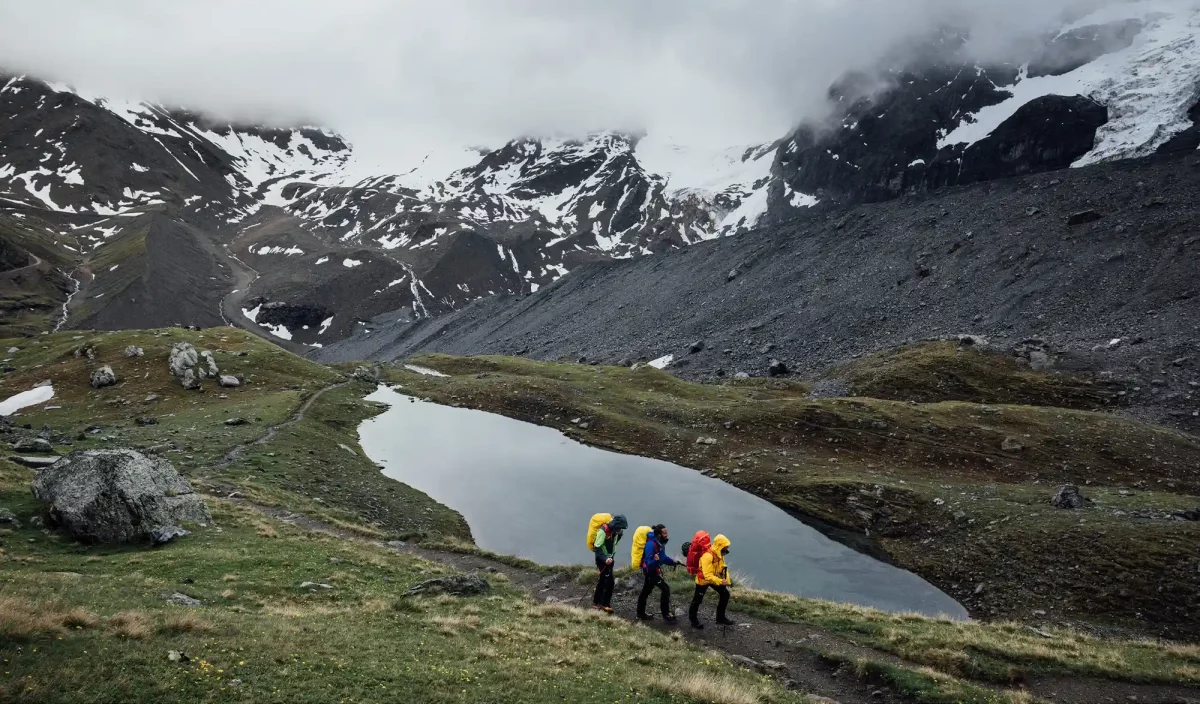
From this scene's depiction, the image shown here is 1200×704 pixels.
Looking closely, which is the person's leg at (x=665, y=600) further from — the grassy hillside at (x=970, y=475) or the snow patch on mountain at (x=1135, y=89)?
the snow patch on mountain at (x=1135, y=89)

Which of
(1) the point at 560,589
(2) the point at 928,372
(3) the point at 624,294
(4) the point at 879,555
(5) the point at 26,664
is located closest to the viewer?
(5) the point at 26,664

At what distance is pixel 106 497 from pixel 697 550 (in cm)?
2215

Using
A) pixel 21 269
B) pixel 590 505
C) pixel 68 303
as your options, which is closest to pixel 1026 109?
pixel 590 505

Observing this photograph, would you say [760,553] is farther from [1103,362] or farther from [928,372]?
[1103,362]

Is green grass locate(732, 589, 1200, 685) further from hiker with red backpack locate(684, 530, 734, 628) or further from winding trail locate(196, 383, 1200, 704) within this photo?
hiker with red backpack locate(684, 530, 734, 628)

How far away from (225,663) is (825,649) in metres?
15.8

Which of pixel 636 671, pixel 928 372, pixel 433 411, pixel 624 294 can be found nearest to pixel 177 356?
pixel 433 411

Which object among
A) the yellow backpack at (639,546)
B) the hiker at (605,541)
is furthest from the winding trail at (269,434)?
the yellow backpack at (639,546)

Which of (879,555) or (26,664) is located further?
(879,555)

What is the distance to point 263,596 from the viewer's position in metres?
18.4

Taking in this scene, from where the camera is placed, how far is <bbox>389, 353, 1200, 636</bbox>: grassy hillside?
87.0 feet

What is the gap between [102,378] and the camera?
59125mm

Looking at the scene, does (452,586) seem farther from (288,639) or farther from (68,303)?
(68,303)

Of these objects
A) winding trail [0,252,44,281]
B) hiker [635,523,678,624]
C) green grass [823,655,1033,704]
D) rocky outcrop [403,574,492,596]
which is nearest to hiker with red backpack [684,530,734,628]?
hiker [635,523,678,624]
